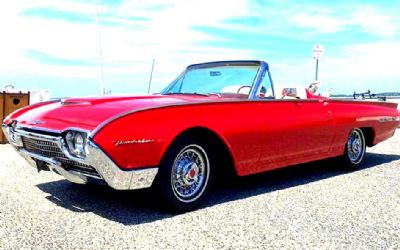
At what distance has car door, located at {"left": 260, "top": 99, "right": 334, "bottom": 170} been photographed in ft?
14.4

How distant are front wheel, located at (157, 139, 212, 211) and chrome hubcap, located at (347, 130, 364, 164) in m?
2.67

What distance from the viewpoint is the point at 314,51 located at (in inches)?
448

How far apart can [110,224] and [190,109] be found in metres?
1.13

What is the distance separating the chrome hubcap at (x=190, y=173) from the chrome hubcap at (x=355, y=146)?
2.68 metres

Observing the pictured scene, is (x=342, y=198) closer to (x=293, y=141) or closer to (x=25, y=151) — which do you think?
(x=293, y=141)

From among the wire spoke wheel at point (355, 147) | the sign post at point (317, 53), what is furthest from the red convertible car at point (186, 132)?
the sign post at point (317, 53)

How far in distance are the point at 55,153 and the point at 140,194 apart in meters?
1.02

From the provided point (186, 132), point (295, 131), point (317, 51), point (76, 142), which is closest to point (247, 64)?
point (295, 131)

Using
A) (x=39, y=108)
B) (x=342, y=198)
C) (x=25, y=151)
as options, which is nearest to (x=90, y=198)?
(x=25, y=151)

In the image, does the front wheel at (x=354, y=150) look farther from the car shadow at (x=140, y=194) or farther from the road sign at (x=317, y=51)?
the road sign at (x=317, y=51)

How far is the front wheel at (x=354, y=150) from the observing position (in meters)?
5.77

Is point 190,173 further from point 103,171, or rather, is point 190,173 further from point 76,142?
point 76,142

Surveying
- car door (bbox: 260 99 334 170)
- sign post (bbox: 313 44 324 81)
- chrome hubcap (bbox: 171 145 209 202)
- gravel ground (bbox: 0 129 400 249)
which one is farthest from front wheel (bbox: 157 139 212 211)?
sign post (bbox: 313 44 324 81)

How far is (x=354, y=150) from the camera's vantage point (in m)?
5.91
